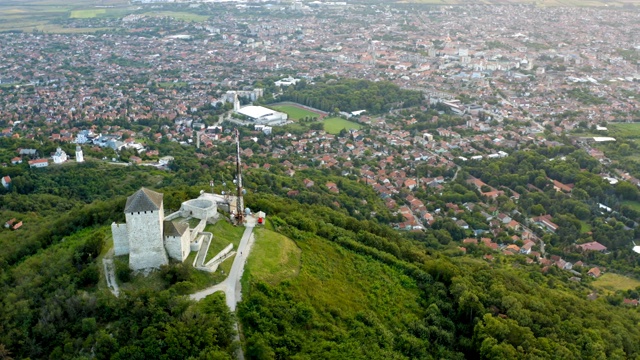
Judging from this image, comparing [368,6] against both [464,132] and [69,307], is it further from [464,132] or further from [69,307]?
[69,307]

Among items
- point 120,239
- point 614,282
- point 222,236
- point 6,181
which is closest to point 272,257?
point 222,236

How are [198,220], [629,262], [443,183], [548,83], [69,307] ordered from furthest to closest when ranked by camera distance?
[548,83]
[443,183]
[629,262]
[198,220]
[69,307]

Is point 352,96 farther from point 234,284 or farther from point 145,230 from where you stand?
point 145,230

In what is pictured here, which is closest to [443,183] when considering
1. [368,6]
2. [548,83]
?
[548,83]

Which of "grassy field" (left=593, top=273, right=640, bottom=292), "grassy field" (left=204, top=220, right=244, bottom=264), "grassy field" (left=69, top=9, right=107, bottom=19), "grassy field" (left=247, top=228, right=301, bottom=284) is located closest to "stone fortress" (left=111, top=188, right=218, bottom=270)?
"grassy field" (left=204, top=220, right=244, bottom=264)

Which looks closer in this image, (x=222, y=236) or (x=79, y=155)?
(x=222, y=236)

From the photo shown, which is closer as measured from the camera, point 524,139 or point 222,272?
point 222,272
